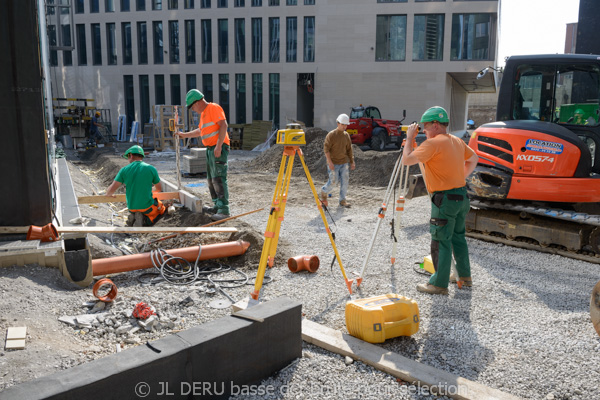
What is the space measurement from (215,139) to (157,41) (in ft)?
104

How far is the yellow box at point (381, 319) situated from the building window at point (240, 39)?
1288 inches

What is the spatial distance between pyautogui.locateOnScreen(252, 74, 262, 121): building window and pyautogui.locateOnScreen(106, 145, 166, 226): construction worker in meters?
27.3

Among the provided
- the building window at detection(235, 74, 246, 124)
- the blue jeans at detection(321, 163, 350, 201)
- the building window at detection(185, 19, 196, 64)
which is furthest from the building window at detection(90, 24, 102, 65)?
the blue jeans at detection(321, 163, 350, 201)

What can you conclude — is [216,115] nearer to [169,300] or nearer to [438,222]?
[169,300]

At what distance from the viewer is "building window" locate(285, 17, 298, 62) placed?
33.9 meters

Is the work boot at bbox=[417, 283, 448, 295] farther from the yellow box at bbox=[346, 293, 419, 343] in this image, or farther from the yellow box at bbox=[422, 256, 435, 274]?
the yellow box at bbox=[346, 293, 419, 343]

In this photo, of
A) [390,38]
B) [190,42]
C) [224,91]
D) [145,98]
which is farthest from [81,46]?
[390,38]

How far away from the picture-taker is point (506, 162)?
7.84 metres

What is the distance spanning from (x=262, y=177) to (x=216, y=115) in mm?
8542

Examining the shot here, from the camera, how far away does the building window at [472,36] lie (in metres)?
30.3

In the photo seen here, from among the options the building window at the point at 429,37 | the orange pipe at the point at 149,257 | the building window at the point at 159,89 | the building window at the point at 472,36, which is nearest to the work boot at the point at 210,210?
the orange pipe at the point at 149,257

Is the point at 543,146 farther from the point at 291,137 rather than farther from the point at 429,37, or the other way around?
the point at 429,37

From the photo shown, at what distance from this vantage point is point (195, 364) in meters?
3.36

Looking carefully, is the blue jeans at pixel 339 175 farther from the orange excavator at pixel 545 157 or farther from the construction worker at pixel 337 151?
the orange excavator at pixel 545 157
